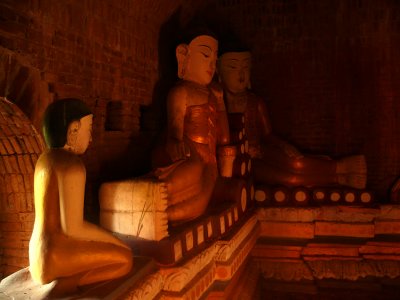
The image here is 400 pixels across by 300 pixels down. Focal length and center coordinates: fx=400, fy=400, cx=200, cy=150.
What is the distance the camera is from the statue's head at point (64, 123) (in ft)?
8.14

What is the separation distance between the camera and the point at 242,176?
192 inches

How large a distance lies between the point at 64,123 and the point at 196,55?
2519 millimetres

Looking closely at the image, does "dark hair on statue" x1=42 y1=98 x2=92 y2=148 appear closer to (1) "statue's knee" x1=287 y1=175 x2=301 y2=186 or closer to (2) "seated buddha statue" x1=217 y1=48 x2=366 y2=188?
(2) "seated buddha statue" x1=217 y1=48 x2=366 y2=188

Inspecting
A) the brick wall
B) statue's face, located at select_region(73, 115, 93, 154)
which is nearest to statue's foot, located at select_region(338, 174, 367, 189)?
the brick wall

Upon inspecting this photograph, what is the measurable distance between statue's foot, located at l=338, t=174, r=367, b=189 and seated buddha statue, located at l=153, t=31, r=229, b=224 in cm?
191

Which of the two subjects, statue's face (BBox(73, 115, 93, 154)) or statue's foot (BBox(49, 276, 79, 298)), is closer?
statue's foot (BBox(49, 276, 79, 298))

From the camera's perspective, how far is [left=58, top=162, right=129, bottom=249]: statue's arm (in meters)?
2.38

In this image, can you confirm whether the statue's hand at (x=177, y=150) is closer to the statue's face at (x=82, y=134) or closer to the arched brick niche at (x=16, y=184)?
the arched brick niche at (x=16, y=184)

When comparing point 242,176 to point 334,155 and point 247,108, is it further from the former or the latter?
point 334,155

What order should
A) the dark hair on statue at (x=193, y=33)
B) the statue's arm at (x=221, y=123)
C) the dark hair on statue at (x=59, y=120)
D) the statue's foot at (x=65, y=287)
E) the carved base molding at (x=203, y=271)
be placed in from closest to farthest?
the statue's foot at (x=65, y=287) < the dark hair on statue at (x=59, y=120) < the carved base molding at (x=203, y=271) < the dark hair on statue at (x=193, y=33) < the statue's arm at (x=221, y=123)

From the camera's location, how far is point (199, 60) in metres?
4.68

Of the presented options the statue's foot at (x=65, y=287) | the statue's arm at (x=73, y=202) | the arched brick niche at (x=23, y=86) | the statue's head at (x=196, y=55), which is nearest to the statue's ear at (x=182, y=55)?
the statue's head at (x=196, y=55)

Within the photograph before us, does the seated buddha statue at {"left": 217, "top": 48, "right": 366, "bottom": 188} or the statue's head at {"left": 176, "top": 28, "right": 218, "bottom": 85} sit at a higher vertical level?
the statue's head at {"left": 176, "top": 28, "right": 218, "bottom": 85}

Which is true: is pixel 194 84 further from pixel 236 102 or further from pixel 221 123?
pixel 236 102
